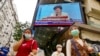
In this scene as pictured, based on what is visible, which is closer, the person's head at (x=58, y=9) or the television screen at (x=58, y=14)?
the television screen at (x=58, y=14)

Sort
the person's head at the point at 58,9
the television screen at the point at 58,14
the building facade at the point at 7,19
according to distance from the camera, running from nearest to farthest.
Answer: the television screen at the point at 58,14
the person's head at the point at 58,9
the building facade at the point at 7,19

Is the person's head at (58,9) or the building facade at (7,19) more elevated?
the person's head at (58,9)

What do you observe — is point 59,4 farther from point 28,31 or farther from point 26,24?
point 28,31

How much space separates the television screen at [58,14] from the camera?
19.2 metres

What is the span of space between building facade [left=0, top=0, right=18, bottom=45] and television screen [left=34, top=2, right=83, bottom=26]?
5214mm

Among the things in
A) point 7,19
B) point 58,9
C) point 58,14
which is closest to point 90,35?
point 58,14

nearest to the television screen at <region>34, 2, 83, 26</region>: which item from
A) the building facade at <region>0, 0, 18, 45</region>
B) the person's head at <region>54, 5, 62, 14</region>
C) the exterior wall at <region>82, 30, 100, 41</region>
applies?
the person's head at <region>54, 5, 62, 14</region>

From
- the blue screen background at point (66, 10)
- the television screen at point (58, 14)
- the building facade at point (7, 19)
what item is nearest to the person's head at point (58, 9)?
the television screen at point (58, 14)

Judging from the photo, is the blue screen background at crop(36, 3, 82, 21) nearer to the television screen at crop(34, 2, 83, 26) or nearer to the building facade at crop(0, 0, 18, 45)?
the television screen at crop(34, 2, 83, 26)

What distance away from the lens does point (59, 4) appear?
21.0 meters

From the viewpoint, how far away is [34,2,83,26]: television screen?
758 inches

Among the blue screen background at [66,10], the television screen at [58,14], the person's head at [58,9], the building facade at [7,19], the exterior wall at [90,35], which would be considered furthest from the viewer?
the building facade at [7,19]

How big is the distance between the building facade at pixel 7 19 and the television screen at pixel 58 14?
521 cm

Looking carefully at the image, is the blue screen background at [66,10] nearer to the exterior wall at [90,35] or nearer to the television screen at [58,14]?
the television screen at [58,14]
